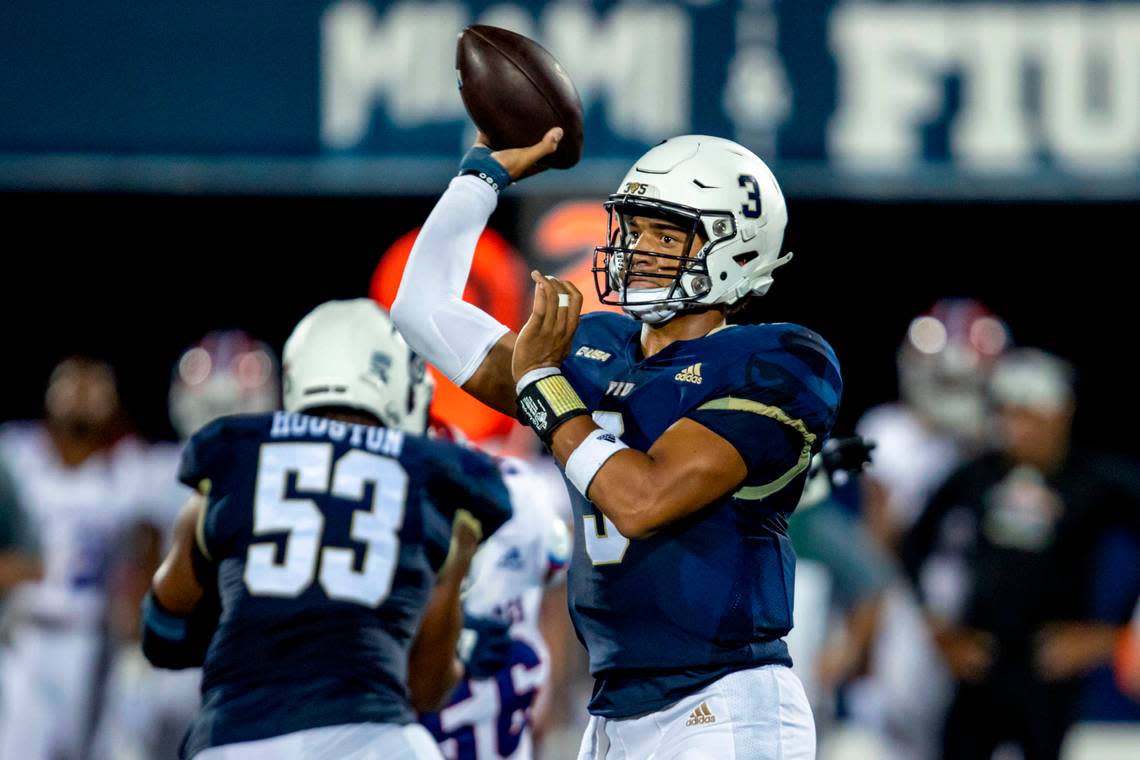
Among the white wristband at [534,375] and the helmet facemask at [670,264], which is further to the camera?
the helmet facemask at [670,264]

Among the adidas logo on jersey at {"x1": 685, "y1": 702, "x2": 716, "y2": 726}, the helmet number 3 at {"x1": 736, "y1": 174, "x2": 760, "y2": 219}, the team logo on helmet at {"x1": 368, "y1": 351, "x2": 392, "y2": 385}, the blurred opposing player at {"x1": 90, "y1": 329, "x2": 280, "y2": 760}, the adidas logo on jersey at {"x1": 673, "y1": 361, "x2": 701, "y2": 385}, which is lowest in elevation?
the blurred opposing player at {"x1": 90, "y1": 329, "x2": 280, "y2": 760}

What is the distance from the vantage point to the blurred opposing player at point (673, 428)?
9.31ft

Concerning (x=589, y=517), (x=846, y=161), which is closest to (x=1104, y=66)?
(x=846, y=161)

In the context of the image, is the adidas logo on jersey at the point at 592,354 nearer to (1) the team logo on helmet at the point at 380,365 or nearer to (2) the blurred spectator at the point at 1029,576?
(1) the team logo on helmet at the point at 380,365

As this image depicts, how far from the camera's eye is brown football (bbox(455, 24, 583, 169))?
129 inches

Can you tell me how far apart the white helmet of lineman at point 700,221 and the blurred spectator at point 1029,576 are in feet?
10.8

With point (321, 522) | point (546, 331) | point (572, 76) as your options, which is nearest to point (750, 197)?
point (546, 331)

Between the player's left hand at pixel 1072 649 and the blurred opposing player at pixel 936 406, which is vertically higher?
the blurred opposing player at pixel 936 406

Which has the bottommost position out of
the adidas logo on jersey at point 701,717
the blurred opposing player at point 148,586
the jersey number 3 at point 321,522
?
the blurred opposing player at point 148,586

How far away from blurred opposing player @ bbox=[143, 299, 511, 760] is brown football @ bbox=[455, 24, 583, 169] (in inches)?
23.5

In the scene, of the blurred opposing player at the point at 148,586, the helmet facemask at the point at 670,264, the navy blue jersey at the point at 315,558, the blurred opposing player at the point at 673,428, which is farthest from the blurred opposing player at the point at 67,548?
the helmet facemask at the point at 670,264

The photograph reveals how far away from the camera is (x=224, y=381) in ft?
24.2

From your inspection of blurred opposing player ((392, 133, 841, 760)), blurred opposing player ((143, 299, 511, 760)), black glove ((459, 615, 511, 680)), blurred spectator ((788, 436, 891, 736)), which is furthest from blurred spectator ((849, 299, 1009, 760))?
blurred opposing player ((392, 133, 841, 760))

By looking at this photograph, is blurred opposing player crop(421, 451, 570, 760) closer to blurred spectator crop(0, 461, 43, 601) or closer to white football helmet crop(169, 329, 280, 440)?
blurred spectator crop(0, 461, 43, 601)
